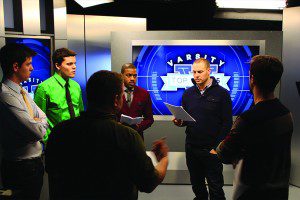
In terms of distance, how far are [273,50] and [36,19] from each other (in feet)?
10.9

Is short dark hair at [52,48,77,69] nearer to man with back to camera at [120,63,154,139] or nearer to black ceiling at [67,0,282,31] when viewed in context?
man with back to camera at [120,63,154,139]

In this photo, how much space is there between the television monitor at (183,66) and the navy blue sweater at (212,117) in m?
1.36

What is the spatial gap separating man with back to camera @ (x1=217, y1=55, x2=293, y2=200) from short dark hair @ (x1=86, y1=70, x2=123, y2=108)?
84 centimetres

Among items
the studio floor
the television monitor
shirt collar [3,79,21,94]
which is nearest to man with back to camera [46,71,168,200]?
shirt collar [3,79,21,94]

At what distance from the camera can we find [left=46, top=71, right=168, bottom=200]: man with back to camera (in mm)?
1751

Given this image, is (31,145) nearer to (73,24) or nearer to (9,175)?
(9,175)

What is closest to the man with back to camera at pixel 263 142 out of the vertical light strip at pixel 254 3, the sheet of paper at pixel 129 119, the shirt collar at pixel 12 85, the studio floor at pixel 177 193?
the sheet of paper at pixel 129 119

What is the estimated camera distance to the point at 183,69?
210 inches

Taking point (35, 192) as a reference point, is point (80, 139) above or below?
above

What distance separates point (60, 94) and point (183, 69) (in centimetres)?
223

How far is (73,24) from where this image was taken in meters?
5.87

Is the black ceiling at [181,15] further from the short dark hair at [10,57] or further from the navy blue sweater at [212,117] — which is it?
the short dark hair at [10,57]

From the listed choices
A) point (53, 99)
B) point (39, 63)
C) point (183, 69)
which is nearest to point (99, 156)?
point (53, 99)

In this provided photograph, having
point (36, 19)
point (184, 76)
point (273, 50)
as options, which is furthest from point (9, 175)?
point (273, 50)
